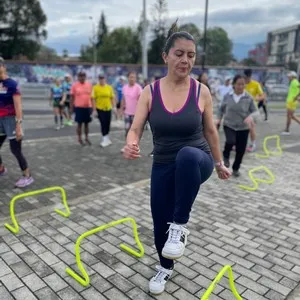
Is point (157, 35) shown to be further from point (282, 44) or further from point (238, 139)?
point (282, 44)

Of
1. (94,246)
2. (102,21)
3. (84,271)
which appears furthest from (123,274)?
(102,21)

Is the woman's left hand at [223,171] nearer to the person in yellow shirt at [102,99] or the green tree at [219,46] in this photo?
the person in yellow shirt at [102,99]

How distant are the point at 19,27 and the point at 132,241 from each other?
51.1m

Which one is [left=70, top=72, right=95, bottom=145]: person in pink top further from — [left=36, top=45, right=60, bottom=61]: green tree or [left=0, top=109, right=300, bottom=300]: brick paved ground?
[left=36, top=45, right=60, bottom=61]: green tree

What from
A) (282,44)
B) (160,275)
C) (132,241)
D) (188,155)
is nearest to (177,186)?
(188,155)

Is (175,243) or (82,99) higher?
(82,99)

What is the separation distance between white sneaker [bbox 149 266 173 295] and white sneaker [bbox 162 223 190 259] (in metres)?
0.50

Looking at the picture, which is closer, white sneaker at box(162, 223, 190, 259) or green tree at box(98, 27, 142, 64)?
white sneaker at box(162, 223, 190, 259)

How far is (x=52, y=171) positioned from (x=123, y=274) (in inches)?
155

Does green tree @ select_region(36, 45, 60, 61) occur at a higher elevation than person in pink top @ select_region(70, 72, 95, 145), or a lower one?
higher

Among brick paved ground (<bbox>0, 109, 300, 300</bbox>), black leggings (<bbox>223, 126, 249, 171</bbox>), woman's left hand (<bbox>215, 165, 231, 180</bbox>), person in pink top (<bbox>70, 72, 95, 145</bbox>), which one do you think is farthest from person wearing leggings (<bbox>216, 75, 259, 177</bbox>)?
person in pink top (<bbox>70, 72, 95, 145</bbox>)

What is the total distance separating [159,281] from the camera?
113 inches

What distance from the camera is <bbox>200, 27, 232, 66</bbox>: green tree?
256 ft

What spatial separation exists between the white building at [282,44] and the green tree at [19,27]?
71.1 m
